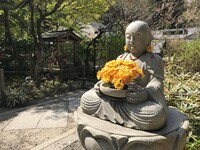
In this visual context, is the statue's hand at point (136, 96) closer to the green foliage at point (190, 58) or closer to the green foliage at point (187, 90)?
the green foliage at point (187, 90)

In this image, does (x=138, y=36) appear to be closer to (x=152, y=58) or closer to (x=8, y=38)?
(x=152, y=58)

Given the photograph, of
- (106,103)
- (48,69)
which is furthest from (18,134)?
(48,69)

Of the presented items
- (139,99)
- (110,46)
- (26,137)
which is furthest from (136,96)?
(110,46)

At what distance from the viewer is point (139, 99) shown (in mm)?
2389

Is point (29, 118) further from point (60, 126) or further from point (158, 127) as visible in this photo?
point (158, 127)

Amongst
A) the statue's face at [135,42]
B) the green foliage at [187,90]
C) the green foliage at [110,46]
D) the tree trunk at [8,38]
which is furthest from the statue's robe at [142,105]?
the tree trunk at [8,38]

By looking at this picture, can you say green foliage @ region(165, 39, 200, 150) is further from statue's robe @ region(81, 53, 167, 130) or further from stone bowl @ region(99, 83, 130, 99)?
stone bowl @ region(99, 83, 130, 99)

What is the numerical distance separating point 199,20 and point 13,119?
24.6ft

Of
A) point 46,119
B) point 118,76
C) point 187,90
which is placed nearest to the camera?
point 118,76

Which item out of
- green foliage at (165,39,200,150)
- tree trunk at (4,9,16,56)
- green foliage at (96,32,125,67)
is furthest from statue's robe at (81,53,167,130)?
tree trunk at (4,9,16,56)

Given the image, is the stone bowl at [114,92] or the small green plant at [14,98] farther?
the small green plant at [14,98]

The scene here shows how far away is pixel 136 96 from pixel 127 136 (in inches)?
15.9

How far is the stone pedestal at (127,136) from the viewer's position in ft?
7.19

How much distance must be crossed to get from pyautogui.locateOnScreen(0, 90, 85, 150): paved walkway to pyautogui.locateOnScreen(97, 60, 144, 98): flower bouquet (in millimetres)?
1535
